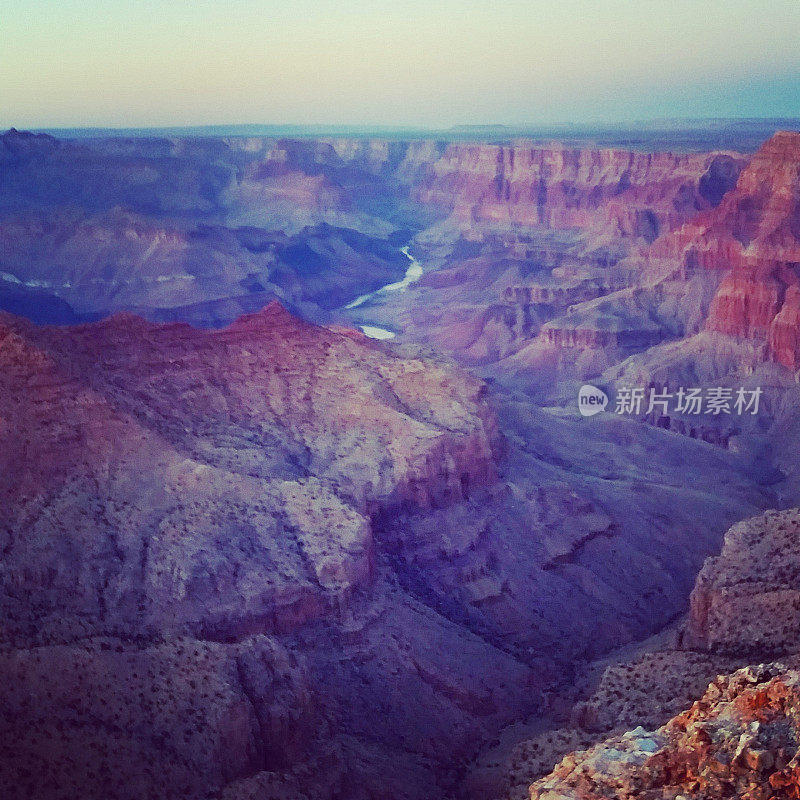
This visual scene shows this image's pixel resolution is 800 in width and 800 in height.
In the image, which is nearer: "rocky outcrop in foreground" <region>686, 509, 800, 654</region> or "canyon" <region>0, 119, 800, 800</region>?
"canyon" <region>0, 119, 800, 800</region>

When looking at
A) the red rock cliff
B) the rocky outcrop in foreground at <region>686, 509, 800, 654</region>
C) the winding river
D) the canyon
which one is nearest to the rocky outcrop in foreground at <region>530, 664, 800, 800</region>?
the canyon

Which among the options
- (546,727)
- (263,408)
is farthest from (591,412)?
(546,727)

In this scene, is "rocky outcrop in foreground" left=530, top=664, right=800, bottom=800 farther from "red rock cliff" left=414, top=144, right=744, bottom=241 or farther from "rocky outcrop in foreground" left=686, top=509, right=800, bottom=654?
"red rock cliff" left=414, top=144, right=744, bottom=241

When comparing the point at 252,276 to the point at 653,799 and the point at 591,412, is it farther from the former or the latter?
the point at 653,799

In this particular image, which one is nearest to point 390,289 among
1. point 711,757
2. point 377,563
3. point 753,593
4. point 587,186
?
point 587,186

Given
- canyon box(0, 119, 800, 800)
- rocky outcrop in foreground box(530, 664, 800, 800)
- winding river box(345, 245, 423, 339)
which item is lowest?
winding river box(345, 245, 423, 339)

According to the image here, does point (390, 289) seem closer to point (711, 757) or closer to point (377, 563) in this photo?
point (377, 563)

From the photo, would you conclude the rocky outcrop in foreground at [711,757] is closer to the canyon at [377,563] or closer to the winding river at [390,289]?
the canyon at [377,563]

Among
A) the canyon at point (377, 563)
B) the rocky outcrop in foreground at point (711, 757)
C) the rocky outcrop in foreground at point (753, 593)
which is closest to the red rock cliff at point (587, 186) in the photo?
the canyon at point (377, 563)

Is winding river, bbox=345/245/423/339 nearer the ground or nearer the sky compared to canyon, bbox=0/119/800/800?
nearer the ground

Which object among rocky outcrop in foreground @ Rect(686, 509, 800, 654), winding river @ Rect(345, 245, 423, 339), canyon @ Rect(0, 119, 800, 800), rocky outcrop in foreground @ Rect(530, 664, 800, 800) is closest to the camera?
rocky outcrop in foreground @ Rect(530, 664, 800, 800)
